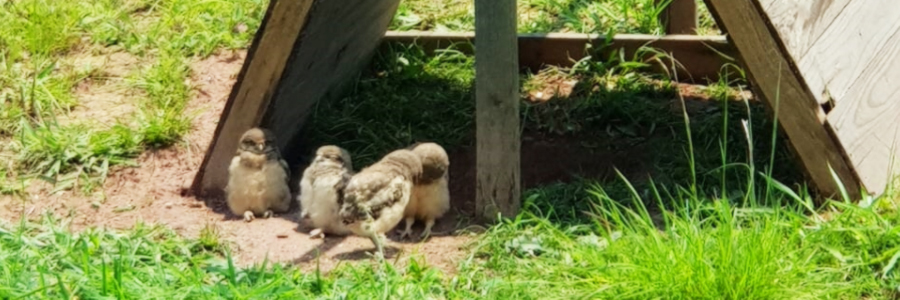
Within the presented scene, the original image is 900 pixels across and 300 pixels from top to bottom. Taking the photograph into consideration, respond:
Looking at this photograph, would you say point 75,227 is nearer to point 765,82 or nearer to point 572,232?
point 572,232

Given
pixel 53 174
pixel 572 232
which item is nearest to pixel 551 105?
pixel 572 232

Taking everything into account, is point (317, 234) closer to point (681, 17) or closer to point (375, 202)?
point (375, 202)

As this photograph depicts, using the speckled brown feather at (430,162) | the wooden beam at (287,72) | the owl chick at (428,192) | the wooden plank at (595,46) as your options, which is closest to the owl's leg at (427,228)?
the owl chick at (428,192)

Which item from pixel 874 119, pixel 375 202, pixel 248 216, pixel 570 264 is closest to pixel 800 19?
pixel 874 119

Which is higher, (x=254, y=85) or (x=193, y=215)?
(x=254, y=85)

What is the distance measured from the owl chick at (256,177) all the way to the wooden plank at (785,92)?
2.21 meters

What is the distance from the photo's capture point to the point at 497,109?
6.46 meters

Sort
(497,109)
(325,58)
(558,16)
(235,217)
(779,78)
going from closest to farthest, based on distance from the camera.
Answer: (779,78) < (497,109) < (235,217) < (325,58) < (558,16)

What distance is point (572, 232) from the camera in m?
6.31

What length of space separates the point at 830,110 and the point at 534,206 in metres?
1.39

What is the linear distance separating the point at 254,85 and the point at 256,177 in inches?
17.5

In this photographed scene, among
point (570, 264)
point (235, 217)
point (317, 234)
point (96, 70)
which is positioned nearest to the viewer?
point (570, 264)

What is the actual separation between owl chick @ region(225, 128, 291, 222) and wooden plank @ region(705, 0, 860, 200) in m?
2.21

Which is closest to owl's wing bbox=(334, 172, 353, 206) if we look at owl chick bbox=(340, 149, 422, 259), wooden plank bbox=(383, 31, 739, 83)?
owl chick bbox=(340, 149, 422, 259)
